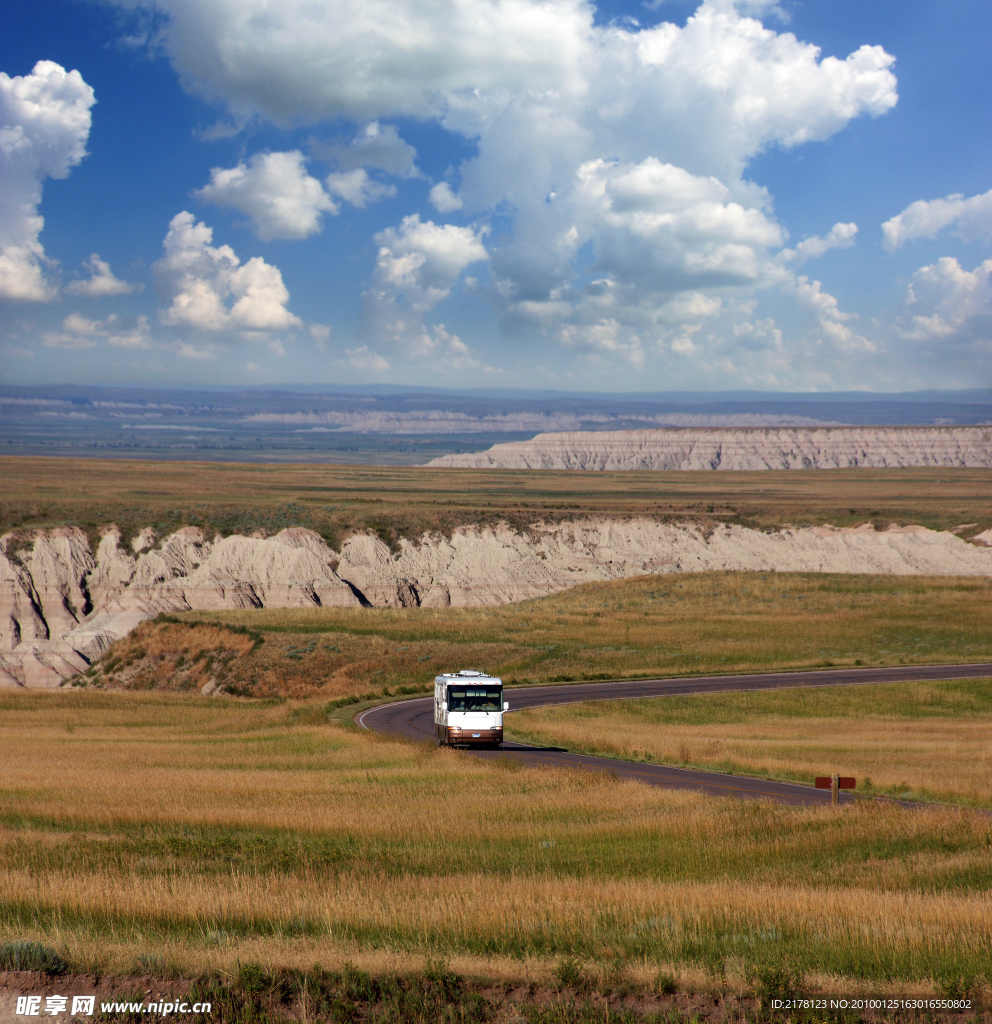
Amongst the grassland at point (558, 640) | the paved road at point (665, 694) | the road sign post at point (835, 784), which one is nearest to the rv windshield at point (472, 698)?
the paved road at point (665, 694)

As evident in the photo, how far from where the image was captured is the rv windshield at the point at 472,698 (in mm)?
35000

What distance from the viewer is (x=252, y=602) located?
287ft

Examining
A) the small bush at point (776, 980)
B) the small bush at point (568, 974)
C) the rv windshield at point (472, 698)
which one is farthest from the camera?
the rv windshield at point (472, 698)

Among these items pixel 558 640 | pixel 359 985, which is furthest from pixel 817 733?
pixel 359 985

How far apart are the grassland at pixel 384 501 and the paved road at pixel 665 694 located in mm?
53525

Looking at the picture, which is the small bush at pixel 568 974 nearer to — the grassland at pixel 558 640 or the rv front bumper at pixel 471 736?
the rv front bumper at pixel 471 736

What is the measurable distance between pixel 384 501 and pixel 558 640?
67.1m

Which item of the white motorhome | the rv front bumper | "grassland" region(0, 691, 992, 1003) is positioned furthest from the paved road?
"grassland" region(0, 691, 992, 1003)

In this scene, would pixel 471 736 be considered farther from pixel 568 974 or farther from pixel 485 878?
pixel 568 974

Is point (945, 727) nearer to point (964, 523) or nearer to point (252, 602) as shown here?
point (252, 602)

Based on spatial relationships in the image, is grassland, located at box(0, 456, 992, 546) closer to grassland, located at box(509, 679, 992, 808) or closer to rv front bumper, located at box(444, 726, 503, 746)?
grassland, located at box(509, 679, 992, 808)

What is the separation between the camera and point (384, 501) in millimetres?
130500

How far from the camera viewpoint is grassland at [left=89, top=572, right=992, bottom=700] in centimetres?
5897

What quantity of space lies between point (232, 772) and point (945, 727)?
1132 inches
